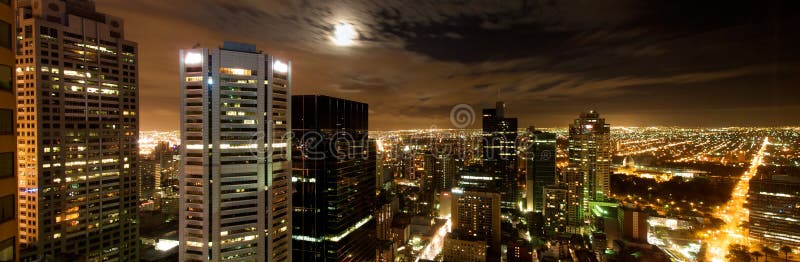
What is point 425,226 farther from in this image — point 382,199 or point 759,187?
point 759,187

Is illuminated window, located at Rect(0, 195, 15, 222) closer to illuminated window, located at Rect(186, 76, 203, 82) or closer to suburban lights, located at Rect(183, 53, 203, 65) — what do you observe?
illuminated window, located at Rect(186, 76, 203, 82)

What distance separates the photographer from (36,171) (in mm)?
15969

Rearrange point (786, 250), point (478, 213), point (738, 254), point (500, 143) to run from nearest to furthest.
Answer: point (786, 250), point (738, 254), point (478, 213), point (500, 143)

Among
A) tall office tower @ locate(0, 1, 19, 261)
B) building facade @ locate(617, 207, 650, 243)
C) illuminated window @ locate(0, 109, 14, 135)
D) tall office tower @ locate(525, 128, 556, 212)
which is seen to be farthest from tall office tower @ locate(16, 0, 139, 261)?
tall office tower @ locate(525, 128, 556, 212)

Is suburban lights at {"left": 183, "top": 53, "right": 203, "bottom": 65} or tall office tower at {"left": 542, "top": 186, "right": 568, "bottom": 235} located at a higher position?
suburban lights at {"left": 183, "top": 53, "right": 203, "bottom": 65}

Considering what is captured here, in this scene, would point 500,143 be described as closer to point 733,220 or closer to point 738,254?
point 733,220

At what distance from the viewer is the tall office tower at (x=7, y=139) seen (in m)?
3.29

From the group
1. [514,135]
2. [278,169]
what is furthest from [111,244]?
[514,135]

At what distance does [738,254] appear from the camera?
18.0 metres

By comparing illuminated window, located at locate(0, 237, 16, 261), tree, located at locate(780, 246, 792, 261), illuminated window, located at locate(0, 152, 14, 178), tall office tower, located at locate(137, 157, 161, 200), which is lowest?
tree, located at locate(780, 246, 792, 261)

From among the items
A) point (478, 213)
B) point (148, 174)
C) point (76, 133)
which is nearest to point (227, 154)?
point (76, 133)

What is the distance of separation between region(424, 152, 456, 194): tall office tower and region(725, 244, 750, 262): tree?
30136mm

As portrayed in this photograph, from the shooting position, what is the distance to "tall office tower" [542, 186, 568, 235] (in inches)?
1278

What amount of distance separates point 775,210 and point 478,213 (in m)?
18.7
